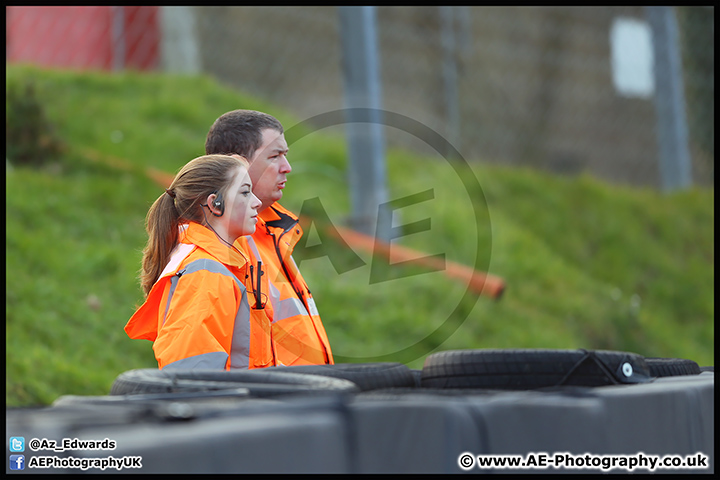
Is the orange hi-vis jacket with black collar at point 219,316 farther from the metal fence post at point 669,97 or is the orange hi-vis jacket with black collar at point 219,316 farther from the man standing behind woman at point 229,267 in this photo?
the metal fence post at point 669,97

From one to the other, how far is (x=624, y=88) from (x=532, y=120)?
2.17 metres

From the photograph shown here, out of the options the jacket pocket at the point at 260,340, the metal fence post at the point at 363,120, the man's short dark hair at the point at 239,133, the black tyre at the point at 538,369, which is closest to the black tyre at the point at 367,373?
the black tyre at the point at 538,369

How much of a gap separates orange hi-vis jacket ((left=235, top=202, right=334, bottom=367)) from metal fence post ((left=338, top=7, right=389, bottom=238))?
5185 millimetres

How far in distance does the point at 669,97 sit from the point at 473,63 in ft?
10.0

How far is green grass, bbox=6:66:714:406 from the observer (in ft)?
21.5

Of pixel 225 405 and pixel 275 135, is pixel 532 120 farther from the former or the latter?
pixel 225 405

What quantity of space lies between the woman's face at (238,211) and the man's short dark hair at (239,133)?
33 centimetres

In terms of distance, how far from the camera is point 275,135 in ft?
11.8

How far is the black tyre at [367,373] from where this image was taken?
2.60m

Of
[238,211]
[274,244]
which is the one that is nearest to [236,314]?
[238,211]

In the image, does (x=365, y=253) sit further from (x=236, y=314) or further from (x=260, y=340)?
(x=236, y=314)

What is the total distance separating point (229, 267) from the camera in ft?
10.3

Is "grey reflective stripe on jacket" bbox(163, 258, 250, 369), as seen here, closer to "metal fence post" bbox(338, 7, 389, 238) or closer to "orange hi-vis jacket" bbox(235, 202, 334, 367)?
"orange hi-vis jacket" bbox(235, 202, 334, 367)

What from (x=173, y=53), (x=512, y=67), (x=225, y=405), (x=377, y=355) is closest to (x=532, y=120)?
(x=512, y=67)
